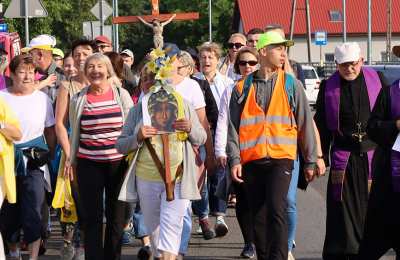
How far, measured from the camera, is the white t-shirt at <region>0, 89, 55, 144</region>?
9664mm

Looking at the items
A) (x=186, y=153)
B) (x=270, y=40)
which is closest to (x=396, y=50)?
(x=270, y=40)

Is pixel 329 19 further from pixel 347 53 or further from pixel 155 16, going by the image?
pixel 347 53

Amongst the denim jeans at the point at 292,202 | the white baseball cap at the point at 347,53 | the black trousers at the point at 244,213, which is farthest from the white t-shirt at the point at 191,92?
the white baseball cap at the point at 347,53

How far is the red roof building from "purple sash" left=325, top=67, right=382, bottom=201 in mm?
77053

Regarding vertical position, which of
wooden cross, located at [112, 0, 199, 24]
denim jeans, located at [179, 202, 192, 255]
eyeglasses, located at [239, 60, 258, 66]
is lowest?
denim jeans, located at [179, 202, 192, 255]

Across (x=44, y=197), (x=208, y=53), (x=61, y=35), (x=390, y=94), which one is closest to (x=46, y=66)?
(x=208, y=53)

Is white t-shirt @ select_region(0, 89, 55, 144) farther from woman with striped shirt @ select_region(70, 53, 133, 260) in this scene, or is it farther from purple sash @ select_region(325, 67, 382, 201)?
purple sash @ select_region(325, 67, 382, 201)

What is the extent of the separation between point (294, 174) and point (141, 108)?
5.12ft

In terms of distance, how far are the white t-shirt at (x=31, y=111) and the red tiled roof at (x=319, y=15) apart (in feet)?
252

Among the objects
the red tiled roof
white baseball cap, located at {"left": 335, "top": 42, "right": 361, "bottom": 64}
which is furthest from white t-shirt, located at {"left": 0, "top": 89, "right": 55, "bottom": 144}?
the red tiled roof

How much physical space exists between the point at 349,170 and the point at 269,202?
896mm

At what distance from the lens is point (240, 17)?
91312 mm

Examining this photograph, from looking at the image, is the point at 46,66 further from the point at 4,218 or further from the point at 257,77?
the point at 257,77

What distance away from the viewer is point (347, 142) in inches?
353
